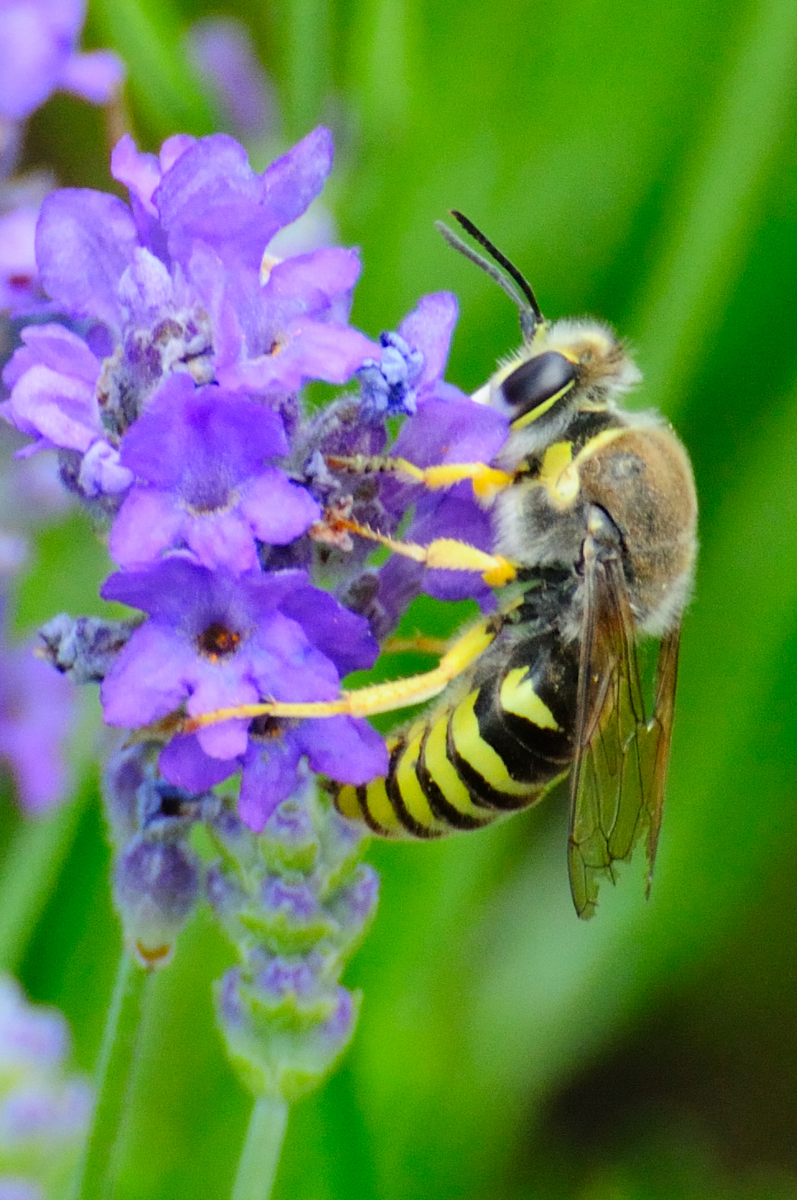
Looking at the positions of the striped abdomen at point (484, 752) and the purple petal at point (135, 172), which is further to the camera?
the striped abdomen at point (484, 752)

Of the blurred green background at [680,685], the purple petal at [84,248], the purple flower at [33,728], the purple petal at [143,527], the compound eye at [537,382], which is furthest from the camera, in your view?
the blurred green background at [680,685]

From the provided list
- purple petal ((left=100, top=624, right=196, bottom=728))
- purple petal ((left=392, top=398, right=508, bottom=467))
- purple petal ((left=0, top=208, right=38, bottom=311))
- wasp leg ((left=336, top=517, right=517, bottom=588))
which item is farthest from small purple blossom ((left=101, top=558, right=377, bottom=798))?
purple petal ((left=0, top=208, right=38, bottom=311))

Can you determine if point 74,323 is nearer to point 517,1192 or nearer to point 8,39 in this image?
point 8,39

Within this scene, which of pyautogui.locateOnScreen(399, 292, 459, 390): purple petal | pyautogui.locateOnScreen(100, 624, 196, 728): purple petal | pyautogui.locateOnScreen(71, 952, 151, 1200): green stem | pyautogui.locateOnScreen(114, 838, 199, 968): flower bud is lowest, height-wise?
pyautogui.locateOnScreen(71, 952, 151, 1200): green stem

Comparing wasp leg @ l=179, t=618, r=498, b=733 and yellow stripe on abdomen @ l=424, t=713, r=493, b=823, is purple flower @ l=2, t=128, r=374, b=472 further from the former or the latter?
yellow stripe on abdomen @ l=424, t=713, r=493, b=823

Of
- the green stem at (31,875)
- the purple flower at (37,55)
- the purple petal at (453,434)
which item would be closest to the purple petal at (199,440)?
the purple petal at (453,434)

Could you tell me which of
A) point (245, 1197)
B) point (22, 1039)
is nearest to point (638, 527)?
point (245, 1197)

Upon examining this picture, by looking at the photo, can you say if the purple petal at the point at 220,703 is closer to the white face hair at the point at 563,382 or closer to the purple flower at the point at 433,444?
the purple flower at the point at 433,444
